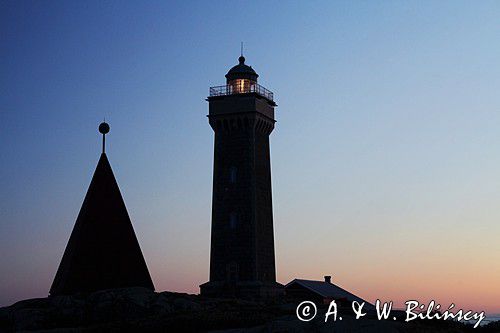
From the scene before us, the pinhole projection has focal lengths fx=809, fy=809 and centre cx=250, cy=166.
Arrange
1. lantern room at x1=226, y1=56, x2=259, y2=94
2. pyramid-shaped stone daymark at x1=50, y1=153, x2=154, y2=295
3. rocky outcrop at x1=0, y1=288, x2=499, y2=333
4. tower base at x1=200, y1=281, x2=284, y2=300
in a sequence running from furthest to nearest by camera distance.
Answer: lantern room at x1=226, y1=56, x2=259, y2=94, tower base at x1=200, y1=281, x2=284, y2=300, pyramid-shaped stone daymark at x1=50, y1=153, x2=154, y2=295, rocky outcrop at x1=0, y1=288, x2=499, y2=333

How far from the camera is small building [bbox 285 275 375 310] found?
2330 inches

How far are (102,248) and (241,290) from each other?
59.4 feet

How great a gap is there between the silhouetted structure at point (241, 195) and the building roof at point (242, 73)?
75 mm

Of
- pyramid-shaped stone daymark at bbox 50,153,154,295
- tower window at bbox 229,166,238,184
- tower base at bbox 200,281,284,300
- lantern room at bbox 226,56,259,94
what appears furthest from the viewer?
lantern room at bbox 226,56,259,94

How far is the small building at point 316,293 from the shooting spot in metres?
59.2

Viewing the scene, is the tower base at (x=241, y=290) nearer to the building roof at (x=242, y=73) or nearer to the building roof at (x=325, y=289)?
the building roof at (x=325, y=289)

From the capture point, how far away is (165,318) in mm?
33281

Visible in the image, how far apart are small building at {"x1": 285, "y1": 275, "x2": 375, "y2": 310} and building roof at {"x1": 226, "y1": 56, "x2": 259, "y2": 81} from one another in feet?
52.6

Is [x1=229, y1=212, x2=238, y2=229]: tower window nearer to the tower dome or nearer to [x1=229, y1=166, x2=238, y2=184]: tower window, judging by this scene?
[x1=229, y1=166, x2=238, y2=184]: tower window

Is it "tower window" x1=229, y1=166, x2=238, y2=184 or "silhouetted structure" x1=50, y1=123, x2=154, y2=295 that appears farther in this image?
"tower window" x1=229, y1=166, x2=238, y2=184

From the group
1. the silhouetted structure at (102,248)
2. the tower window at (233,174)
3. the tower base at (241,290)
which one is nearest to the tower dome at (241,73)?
the tower window at (233,174)

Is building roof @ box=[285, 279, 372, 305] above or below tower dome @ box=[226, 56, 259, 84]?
below

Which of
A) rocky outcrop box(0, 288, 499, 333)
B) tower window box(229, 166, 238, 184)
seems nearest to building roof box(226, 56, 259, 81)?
tower window box(229, 166, 238, 184)

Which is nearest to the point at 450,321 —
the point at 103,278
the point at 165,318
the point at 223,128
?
the point at 165,318
